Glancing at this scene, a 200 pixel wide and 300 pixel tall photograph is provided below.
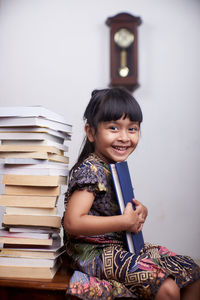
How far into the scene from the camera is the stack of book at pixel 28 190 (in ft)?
3.62

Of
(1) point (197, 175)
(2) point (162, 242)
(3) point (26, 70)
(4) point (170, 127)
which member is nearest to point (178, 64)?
(4) point (170, 127)

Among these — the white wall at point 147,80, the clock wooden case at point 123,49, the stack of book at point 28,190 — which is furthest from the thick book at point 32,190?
the clock wooden case at point 123,49

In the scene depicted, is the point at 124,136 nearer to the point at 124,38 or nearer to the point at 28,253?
the point at 28,253

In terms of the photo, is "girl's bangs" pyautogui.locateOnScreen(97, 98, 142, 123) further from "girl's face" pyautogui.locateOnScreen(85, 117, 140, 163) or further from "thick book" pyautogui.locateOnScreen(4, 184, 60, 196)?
"thick book" pyautogui.locateOnScreen(4, 184, 60, 196)

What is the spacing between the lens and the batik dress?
962 millimetres

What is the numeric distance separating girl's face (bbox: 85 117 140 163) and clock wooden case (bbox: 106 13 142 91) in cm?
115

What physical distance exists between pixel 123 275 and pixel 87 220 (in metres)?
0.19

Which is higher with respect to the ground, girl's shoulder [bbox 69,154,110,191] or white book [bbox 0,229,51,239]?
girl's shoulder [bbox 69,154,110,191]

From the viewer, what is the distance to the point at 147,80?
2.39 meters

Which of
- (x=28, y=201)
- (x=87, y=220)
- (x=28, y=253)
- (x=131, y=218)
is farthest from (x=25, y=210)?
(x=131, y=218)

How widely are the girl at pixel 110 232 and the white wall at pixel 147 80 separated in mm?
1145

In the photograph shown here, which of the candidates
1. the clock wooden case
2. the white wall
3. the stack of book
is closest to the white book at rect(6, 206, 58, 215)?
the stack of book

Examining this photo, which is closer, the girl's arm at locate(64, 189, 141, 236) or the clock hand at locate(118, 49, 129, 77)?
the girl's arm at locate(64, 189, 141, 236)

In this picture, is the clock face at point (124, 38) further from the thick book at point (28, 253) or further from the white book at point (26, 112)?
the thick book at point (28, 253)
